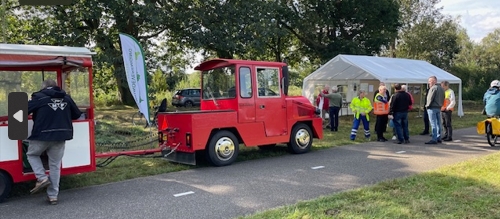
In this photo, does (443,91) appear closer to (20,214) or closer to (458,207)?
(458,207)

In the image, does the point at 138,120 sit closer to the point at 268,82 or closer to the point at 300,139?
the point at 300,139

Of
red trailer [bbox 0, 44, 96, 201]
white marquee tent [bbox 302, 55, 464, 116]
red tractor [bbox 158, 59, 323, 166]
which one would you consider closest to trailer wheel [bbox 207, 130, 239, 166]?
red tractor [bbox 158, 59, 323, 166]

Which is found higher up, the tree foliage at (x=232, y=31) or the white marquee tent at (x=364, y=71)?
the tree foliage at (x=232, y=31)

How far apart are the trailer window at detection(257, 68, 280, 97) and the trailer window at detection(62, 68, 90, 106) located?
137 inches

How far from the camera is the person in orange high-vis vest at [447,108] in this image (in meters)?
11.3

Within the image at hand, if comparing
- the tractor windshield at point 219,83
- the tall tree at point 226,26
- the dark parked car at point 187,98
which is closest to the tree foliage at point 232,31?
the tall tree at point 226,26

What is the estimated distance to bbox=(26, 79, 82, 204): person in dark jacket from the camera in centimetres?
539

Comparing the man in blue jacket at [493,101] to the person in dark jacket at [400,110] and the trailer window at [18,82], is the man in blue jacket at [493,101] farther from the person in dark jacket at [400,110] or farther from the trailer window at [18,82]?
the trailer window at [18,82]

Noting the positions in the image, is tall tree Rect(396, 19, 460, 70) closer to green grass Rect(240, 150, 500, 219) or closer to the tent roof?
the tent roof

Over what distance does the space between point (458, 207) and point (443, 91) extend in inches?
270

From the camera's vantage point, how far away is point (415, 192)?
5730mm

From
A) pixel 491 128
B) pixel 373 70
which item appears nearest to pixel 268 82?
pixel 491 128

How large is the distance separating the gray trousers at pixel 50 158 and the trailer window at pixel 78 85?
138 cm

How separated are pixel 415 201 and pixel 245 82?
4360 millimetres
